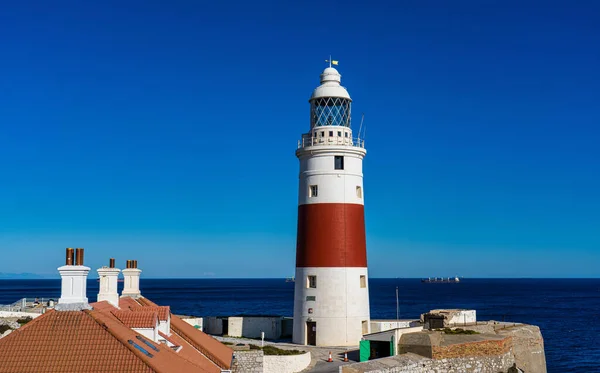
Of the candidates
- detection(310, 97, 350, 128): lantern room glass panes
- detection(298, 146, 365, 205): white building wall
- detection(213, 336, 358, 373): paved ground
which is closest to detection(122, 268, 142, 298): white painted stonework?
detection(213, 336, 358, 373): paved ground

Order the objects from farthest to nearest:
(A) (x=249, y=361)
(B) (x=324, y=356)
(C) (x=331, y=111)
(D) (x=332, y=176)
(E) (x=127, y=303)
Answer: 1. (C) (x=331, y=111)
2. (D) (x=332, y=176)
3. (B) (x=324, y=356)
4. (A) (x=249, y=361)
5. (E) (x=127, y=303)

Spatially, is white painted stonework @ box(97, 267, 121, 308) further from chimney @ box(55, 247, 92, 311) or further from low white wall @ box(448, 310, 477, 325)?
low white wall @ box(448, 310, 477, 325)

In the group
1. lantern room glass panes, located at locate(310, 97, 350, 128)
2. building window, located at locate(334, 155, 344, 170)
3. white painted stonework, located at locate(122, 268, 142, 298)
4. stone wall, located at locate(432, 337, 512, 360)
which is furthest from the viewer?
lantern room glass panes, located at locate(310, 97, 350, 128)

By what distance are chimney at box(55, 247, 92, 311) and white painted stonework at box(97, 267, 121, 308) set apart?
5.44 metres

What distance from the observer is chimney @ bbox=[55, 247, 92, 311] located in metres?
16.0

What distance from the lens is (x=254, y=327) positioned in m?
38.0

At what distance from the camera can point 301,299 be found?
3419cm

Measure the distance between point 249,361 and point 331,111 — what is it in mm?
14934

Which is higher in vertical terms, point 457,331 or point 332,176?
point 332,176

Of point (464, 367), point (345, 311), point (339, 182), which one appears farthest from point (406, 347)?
point (339, 182)

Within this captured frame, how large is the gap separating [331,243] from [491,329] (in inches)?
412

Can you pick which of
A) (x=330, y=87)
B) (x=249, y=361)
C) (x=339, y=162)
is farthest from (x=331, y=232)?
(x=249, y=361)

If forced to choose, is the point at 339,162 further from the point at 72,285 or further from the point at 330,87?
the point at 72,285

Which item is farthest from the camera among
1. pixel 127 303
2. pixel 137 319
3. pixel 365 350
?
pixel 365 350
